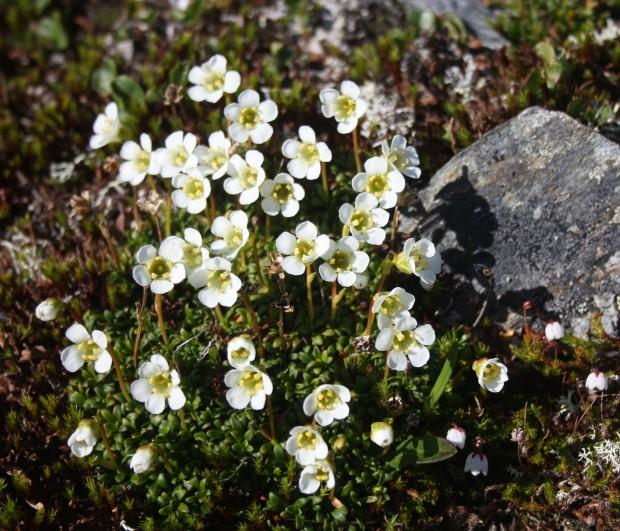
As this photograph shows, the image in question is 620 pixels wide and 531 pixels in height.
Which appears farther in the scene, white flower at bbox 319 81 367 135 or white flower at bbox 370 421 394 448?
white flower at bbox 319 81 367 135

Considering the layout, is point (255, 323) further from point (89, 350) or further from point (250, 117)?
point (250, 117)

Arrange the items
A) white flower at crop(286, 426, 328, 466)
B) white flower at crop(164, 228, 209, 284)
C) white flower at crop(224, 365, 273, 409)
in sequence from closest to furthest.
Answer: white flower at crop(286, 426, 328, 466) < white flower at crop(224, 365, 273, 409) < white flower at crop(164, 228, 209, 284)

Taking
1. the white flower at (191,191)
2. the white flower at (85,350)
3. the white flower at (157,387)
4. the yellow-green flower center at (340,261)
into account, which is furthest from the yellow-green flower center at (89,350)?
the yellow-green flower center at (340,261)

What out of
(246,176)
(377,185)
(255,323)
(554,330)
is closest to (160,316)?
(255,323)

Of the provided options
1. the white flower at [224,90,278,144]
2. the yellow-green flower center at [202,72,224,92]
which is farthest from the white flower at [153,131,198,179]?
the yellow-green flower center at [202,72,224,92]

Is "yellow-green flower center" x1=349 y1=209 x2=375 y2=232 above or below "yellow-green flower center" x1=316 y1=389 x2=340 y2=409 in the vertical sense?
above

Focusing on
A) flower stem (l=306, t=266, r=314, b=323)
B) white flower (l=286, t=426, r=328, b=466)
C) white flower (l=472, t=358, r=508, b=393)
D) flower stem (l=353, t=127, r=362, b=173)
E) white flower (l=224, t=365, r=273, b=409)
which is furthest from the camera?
flower stem (l=353, t=127, r=362, b=173)

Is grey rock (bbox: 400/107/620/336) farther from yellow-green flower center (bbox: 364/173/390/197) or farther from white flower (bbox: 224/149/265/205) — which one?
white flower (bbox: 224/149/265/205)

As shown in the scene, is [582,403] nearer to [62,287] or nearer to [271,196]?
[271,196]
